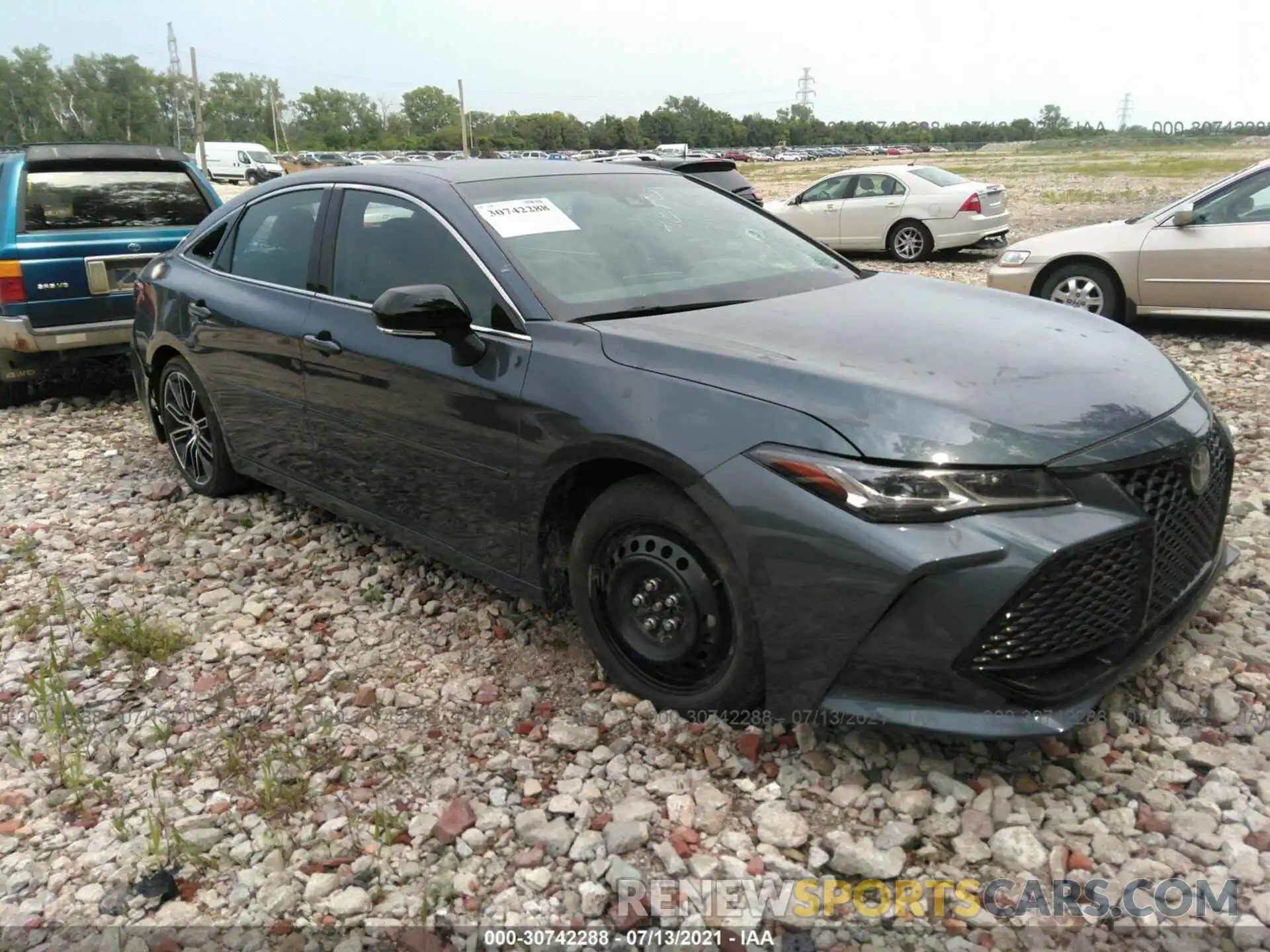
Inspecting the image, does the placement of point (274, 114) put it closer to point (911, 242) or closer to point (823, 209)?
point (823, 209)

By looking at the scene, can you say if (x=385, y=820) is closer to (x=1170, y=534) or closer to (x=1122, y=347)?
(x=1170, y=534)

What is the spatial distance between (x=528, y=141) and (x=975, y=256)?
105 metres

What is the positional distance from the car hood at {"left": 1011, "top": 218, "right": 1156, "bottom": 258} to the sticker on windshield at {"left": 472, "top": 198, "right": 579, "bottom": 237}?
6161 millimetres

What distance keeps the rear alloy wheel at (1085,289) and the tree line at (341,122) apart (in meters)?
84.0

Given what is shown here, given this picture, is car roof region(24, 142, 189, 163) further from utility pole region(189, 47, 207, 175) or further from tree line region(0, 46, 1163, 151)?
tree line region(0, 46, 1163, 151)

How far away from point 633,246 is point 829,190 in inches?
508

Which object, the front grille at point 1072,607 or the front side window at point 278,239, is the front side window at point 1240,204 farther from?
the front side window at point 278,239

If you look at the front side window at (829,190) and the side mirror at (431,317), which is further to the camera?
the front side window at (829,190)

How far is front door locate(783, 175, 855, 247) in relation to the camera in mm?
15320

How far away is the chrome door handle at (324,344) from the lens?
12.8 ft

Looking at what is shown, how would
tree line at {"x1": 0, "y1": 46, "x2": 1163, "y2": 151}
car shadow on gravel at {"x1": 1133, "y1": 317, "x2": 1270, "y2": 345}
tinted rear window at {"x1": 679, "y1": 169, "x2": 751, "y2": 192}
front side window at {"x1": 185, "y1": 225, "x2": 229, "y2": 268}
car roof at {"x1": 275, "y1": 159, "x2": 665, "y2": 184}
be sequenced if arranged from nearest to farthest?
car roof at {"x1": 275, "y1": 159, "x2": 665, "y2": 184}
front side window at {"x1": 185, "y1": 225, "x2": 229, "y2": 268}
car shadow on gravel at {"x1": 1133, "y1": 317, "x2": 1270, "y2": 345}
tinted rear window at {"x1": 679, "y1": 169, "x2": 751, "y2": 192}
tree line at {"x1": 0, "y1": 46, "x2": 1163, "y2": 151}

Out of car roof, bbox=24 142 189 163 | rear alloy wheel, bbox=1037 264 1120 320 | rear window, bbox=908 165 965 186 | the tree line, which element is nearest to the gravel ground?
car roof, bbox=24 142 189 163

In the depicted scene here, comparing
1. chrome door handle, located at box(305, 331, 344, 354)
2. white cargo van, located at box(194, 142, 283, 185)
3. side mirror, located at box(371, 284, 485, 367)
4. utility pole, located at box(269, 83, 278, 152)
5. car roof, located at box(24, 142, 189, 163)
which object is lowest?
chrome door handle, located at box(305, 331, 344, 354)

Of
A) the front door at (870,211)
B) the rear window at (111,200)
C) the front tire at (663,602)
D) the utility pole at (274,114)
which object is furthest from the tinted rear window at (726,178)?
the utility pole at (274,114)
